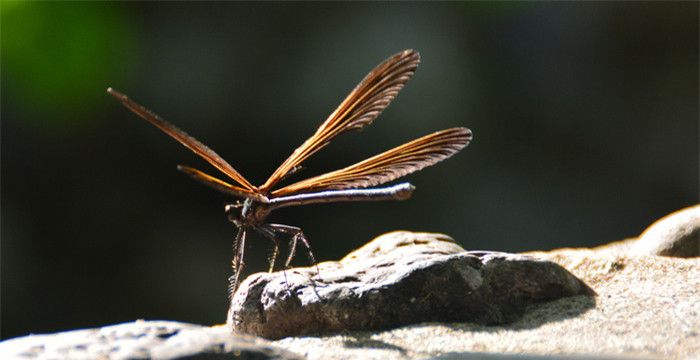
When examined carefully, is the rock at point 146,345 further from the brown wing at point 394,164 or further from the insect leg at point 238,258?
the brown wing at point 394,164

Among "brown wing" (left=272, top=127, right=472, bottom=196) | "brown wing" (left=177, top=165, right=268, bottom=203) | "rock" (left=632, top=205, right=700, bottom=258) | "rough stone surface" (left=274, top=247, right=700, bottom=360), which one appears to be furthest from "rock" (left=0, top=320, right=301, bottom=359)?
"rock" (left=632, top=205, right=700, bottom=258)

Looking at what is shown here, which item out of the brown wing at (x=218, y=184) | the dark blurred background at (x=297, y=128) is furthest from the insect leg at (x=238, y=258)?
the dark blurred background at (x=297, y=128)

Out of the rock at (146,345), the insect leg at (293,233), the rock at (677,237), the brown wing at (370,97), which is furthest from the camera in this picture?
the rock at (677,237)

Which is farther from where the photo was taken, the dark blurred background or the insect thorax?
the dark blurred background

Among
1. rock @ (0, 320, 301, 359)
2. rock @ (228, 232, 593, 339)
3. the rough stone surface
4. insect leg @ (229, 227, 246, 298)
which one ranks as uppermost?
insect leg @ (229, 227, 246, 298)

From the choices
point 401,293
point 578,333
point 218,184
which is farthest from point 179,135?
point 578,333

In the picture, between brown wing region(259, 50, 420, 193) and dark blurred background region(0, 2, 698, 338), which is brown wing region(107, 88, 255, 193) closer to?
brown wing region(259, 50, 420, 193)
